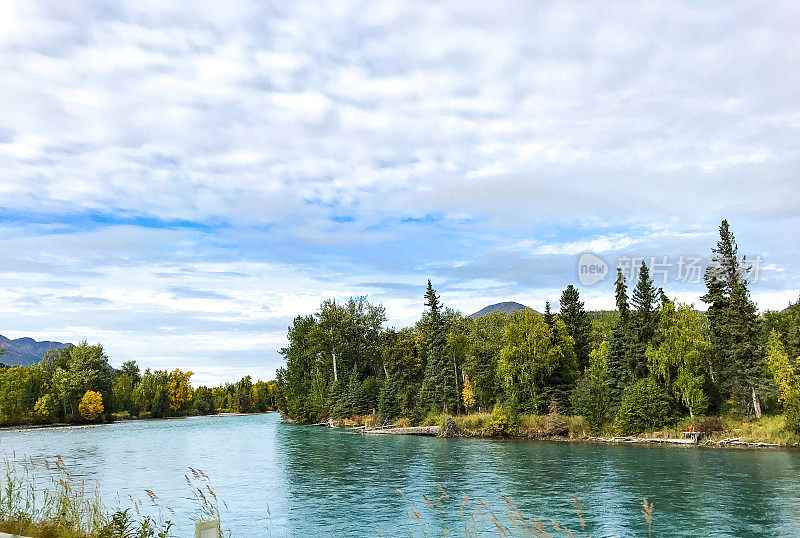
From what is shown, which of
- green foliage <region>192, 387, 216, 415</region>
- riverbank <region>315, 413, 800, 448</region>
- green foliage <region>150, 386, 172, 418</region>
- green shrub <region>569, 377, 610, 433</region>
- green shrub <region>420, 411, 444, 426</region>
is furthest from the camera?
green foliage <region>192, 387, 216, 415</region>

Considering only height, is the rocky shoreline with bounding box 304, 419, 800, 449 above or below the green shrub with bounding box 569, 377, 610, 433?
below

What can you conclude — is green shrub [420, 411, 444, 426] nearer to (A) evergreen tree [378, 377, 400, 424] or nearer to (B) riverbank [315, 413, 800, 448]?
(B) riverbank [315, 413, 800, 448]

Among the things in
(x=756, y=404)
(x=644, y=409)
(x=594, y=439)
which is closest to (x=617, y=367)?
(x=644, y=409)

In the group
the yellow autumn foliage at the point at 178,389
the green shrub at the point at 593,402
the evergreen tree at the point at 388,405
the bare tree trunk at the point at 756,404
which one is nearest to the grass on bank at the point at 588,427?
the green shrub at the point at 593,402

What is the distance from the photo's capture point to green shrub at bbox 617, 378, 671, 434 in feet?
176

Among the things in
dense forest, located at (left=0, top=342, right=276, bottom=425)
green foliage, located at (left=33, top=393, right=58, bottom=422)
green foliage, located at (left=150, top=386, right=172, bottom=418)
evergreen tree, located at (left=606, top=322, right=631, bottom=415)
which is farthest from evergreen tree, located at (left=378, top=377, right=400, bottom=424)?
green foliage, located at (left=150, top=386, right=172, bottom=418)

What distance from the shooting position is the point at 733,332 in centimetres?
5584

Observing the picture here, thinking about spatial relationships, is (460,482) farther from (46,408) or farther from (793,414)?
(46,408)

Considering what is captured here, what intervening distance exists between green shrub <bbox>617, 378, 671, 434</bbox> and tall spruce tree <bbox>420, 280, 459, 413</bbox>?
81.8 feet

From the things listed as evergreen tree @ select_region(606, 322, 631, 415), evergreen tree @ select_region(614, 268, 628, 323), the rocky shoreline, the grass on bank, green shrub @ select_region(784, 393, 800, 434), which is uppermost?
evergreen tree @ select_region(614, 268, 628, 323)

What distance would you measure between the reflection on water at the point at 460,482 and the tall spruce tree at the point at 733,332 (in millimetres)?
12097

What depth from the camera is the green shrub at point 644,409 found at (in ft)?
176

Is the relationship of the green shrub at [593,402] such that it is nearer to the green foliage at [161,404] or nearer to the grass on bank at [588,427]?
the grass on bank at [588,427]

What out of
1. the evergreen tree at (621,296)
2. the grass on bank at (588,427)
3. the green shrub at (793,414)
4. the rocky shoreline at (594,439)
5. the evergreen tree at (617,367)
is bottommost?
the rocky shoreline at (594,439)
